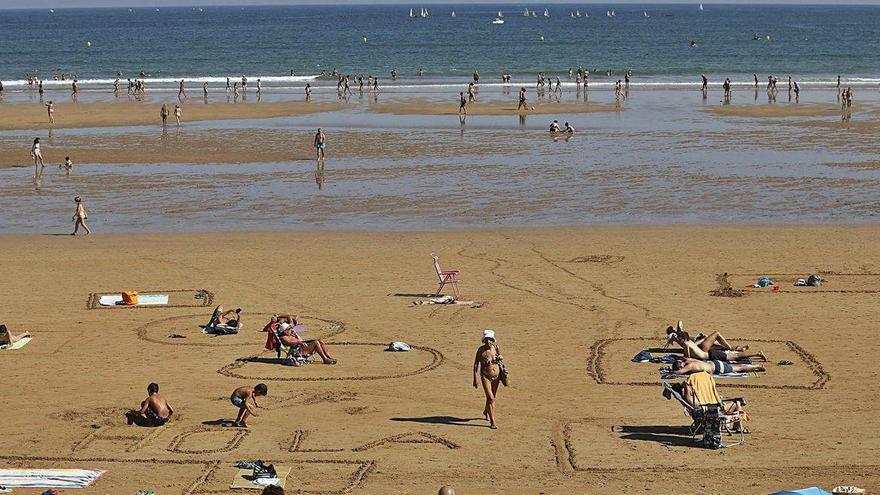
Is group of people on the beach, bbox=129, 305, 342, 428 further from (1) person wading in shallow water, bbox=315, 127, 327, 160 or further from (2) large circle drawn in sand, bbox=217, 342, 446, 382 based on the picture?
(1) person wading in shallow water, bbox=315, 127, 327, 160

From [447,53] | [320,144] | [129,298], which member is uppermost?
[447,53]

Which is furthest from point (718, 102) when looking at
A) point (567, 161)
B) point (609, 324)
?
point (609, 324)

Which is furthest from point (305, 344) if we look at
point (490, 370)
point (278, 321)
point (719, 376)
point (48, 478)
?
point (719, 376)

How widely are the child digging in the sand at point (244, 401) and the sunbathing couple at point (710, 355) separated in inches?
235

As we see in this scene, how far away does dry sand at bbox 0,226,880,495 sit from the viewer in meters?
14.2

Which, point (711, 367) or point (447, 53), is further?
point (447, 53)

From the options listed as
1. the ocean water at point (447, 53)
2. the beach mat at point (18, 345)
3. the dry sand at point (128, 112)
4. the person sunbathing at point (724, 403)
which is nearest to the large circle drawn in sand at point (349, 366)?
the beach mat at point (18, 345)

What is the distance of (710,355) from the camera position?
18.5 meters

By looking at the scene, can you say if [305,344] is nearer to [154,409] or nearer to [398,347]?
[398,347]

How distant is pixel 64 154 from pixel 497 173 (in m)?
16.2

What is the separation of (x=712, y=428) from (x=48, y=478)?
25.1ft

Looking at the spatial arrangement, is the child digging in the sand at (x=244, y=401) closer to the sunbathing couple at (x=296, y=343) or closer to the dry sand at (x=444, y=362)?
the dry sand at (x=444, y=362)

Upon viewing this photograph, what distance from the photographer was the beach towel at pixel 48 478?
44.8ft

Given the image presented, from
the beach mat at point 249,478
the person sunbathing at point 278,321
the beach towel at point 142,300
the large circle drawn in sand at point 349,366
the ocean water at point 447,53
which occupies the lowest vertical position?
the large circle drawn in sand at point 349,366
